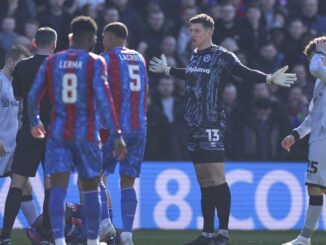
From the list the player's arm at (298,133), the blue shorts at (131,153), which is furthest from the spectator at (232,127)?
the blue shorts at (131,153)

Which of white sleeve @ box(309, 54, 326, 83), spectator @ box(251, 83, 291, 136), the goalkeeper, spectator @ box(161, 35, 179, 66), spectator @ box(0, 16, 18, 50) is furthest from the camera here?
spectator @ box(161, 35, 179, 66)

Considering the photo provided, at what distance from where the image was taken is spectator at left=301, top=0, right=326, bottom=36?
66.8 ft

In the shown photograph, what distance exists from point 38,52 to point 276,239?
13.8ft

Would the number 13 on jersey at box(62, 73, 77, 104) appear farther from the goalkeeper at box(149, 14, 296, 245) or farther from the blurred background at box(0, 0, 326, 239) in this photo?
the blurred background at box(0, 0, 326, 239)

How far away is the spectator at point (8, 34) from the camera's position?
17.9 metres

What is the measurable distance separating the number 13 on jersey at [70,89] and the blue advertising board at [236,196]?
587 centimetres

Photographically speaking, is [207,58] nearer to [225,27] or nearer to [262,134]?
[262,134]

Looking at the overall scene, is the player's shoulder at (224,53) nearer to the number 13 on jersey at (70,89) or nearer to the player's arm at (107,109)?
the player's arm at (107,109)

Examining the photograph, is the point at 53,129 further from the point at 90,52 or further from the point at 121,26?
the point at 121,26

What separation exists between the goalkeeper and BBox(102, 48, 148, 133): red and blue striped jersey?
0.94 m

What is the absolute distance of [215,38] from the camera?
1920 centimetres

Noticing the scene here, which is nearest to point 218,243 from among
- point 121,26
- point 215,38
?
point 121,26

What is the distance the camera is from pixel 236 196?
52.9 ft

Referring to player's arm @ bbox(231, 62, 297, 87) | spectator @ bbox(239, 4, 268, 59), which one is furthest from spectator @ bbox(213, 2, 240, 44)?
player's arm @ bbox(231, 62, 297, 87)
